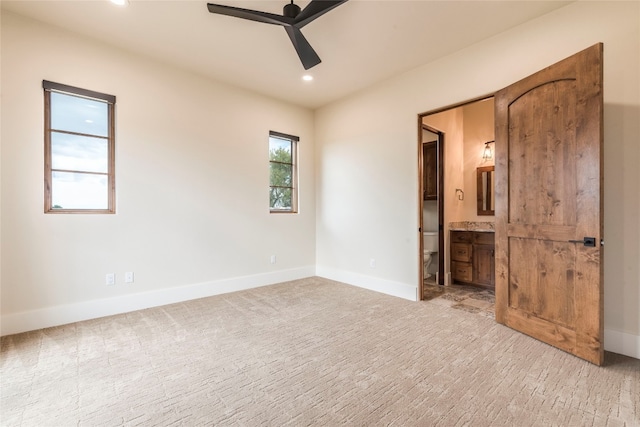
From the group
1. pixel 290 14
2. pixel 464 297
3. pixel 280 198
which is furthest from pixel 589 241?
pixel 280 198

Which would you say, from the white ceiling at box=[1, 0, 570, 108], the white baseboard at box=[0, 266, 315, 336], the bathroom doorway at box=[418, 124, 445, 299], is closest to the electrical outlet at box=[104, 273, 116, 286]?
the white baseboard at box=[0, 266, 315, 336]

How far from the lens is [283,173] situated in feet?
15.3

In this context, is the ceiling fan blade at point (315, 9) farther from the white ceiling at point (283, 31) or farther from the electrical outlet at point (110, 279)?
the electrical outlet at point (110, 279)

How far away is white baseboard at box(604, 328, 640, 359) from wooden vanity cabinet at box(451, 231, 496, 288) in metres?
1.67

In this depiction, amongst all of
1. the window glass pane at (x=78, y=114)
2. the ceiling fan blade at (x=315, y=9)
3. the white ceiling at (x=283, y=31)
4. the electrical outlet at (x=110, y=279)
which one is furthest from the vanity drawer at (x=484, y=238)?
the window glass pane at (x=78, y=114)

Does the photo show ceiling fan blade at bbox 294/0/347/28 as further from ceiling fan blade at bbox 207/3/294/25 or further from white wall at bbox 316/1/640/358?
white wall at bbox 316/1/640/358

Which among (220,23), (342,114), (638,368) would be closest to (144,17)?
(220,23)

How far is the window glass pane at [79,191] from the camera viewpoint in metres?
2.79

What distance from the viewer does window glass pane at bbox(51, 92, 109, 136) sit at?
2785mm

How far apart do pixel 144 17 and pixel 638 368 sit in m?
4.94

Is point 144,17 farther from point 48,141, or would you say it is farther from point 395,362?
point 395,362

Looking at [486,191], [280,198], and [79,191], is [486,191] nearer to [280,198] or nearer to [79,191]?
[280,198]

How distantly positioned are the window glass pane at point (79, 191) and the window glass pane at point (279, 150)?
2.26 metres

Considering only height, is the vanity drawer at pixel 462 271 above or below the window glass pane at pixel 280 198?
below
